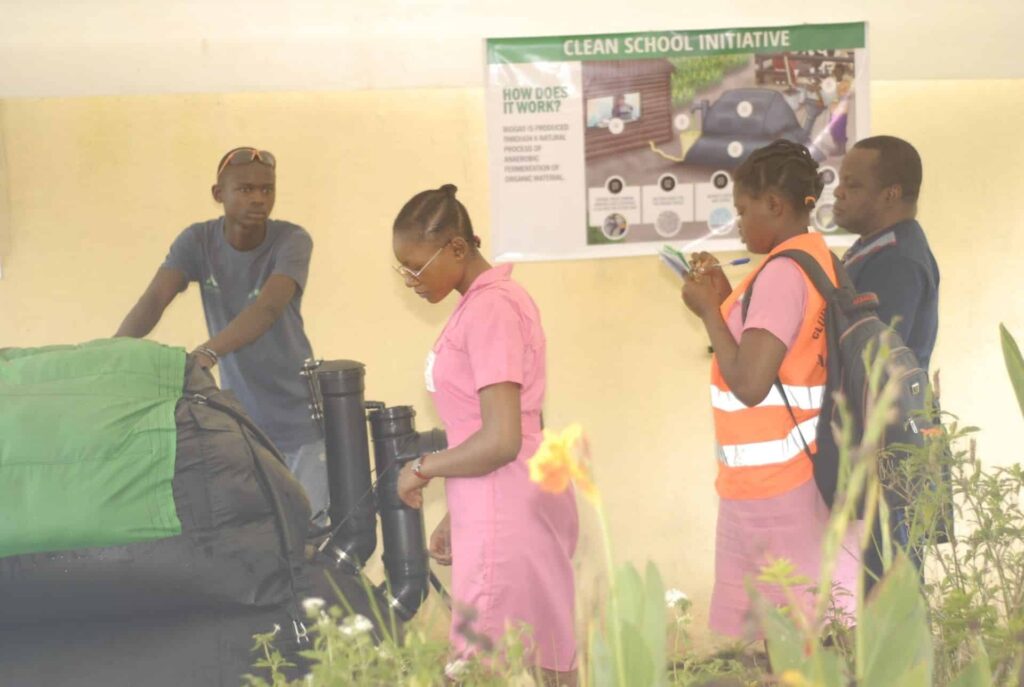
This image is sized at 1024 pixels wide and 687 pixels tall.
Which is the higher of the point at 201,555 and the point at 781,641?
the point at 781,641

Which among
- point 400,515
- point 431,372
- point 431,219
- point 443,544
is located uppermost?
point 431,219

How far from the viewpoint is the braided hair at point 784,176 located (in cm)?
228

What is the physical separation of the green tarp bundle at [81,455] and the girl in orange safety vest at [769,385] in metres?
1.08

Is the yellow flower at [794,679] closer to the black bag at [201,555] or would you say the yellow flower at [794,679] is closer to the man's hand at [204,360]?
the black bag at [201,555]

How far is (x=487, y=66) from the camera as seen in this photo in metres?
3.78

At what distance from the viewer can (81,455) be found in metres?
1.47

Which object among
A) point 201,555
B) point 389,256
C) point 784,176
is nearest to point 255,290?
point 389,256

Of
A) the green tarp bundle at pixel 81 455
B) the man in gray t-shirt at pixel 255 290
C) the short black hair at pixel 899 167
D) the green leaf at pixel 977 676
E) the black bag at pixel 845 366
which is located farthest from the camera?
the man in gray t-shirt at pixel 255 290

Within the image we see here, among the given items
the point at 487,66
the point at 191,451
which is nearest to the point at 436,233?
the point at 191,451

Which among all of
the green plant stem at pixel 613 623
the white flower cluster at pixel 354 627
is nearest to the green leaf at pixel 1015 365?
the green plant stem at pixel 613 623

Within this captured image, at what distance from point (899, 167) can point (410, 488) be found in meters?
1.47

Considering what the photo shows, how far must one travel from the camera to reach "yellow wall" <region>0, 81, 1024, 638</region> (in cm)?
386

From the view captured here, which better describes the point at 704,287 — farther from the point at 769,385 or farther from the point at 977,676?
the point at 977,676

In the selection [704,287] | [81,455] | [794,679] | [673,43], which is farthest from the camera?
[673,43]
